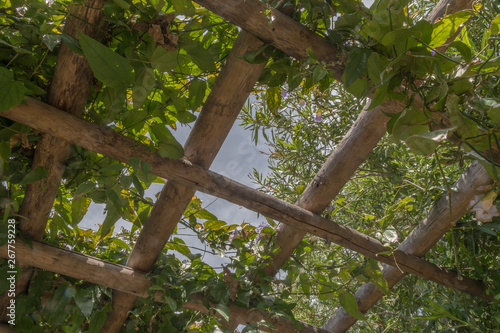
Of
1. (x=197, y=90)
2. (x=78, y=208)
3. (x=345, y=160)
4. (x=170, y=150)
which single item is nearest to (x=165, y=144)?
(x=170, y=150)

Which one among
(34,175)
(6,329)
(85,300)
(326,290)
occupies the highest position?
(326,290)

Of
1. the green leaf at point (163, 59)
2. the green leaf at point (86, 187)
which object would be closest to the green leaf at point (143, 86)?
the green leaf at point (163, 59)

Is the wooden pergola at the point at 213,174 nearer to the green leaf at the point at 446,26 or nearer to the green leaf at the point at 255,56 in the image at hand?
the green leaf at the point at 255,56

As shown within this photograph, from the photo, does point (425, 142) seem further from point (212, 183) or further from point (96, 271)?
point (96, 271)

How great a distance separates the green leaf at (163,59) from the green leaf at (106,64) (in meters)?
0.05

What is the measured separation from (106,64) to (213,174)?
403mm

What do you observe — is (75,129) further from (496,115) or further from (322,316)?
(322,316)

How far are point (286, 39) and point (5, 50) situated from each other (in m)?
0.56

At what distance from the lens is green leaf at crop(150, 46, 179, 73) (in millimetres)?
741

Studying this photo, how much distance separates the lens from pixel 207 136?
968 millimetres

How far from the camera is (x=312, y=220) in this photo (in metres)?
1.12

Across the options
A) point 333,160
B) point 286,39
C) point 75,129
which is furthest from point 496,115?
point 75,129

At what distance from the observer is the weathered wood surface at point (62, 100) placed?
0.74m

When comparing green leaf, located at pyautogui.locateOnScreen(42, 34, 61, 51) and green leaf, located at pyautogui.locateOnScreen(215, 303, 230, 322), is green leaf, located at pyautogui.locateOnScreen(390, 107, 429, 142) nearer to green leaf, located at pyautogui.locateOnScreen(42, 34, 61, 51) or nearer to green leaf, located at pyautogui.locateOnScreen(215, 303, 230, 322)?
green leaf, located at pyautogui.locateOnScreen(42, 34, 61, 51)
